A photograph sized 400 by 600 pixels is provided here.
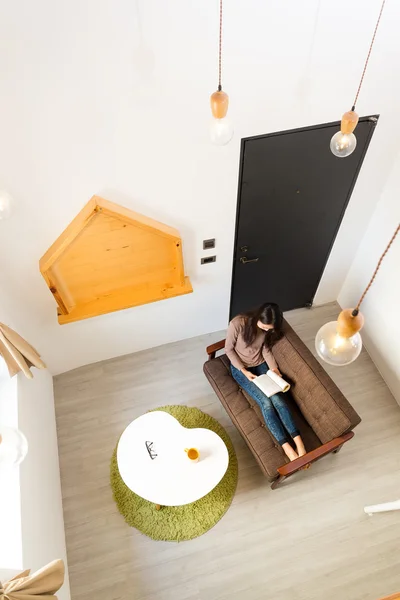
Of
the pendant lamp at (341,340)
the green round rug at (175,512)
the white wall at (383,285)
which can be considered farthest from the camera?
the white wall at (383,285)

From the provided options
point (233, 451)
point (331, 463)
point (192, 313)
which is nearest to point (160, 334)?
point (192, 313)

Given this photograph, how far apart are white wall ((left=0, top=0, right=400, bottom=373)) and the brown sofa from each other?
1076 mm

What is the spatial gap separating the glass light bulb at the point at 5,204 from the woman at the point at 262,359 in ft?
5.54

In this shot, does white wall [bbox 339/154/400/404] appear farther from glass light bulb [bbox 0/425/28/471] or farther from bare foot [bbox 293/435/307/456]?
glass light bulb [bbox 0/425/28/471]

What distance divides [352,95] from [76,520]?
3525 mm

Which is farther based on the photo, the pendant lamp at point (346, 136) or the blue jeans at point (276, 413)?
the blue jeans at point (276, 413)

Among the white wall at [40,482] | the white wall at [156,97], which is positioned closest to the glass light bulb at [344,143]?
the white wall at [156,97]

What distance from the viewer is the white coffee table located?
9.61 feet

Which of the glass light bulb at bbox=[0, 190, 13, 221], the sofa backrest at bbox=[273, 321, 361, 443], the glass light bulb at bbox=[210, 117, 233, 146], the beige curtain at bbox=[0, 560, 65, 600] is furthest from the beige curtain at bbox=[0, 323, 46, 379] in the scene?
the sofa backrest at bbox=[273, 321, 361, 443]

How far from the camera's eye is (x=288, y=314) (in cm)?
438

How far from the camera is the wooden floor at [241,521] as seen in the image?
2969 mm

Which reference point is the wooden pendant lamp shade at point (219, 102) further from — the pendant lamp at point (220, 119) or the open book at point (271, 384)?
the open book at point (271, 384)

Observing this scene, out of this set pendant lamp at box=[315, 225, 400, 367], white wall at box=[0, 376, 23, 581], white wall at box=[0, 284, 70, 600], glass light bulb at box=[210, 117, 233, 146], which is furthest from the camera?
white wall at box=[0, 284, 70, 600]

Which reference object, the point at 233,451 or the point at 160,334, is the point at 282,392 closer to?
the point at 233,451
